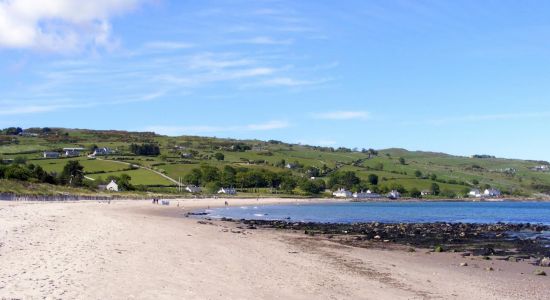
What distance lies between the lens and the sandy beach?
14273mm

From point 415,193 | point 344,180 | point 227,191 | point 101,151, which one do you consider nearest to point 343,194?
point 344,180

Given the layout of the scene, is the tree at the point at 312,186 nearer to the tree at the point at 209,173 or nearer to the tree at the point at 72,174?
the tree at the point at 209,173

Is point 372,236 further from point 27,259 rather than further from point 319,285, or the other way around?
point 27,259

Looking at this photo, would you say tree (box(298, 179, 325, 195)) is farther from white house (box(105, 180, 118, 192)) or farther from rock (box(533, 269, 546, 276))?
rock (box(533, 269, 546, 276))

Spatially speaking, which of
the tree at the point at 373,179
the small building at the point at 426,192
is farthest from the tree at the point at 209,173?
the small building at the point at 426,192

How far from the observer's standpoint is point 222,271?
18578 mm

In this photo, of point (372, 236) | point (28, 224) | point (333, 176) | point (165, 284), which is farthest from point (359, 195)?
point (165, 284)

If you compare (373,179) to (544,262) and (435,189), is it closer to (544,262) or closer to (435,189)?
(435,189)


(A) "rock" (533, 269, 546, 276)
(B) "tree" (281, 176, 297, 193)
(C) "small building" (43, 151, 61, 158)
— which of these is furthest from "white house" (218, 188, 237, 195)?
(A) "rock" (533, 269, 546, 276)

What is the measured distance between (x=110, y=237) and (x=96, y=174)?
12380 cm

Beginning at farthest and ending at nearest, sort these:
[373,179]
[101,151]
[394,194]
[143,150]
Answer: [373,179] < [394,194] < [143,150] < [101,151]

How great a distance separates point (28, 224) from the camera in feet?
97.2

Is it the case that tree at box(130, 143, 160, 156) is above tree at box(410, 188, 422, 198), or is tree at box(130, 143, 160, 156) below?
above

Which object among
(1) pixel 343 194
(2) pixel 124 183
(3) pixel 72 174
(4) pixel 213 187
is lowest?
(1) pixel 343 194
